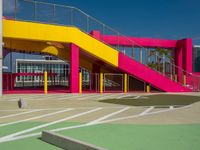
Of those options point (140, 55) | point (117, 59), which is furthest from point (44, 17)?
point (140, 55)

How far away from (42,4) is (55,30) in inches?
77.5

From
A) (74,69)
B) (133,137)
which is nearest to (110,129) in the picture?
(133,137)

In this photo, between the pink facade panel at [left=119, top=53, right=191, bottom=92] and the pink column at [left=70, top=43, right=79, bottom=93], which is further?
the pink facade panel at [left=119, top=53, right=191, bottom=92]

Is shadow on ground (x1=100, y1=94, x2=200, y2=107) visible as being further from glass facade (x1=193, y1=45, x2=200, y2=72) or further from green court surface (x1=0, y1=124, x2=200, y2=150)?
glass facade (x1=193, y1=45, x2=200, y2=72)

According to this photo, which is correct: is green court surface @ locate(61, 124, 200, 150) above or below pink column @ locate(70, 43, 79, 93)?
below

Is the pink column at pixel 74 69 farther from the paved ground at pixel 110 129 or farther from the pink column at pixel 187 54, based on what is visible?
the pink column at pixel 187 54

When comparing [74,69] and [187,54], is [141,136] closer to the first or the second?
[74,69]

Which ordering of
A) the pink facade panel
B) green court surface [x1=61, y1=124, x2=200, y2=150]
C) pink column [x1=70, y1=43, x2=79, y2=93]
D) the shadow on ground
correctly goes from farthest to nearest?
the pink facade panel < pink column [x1=70, y1=43, x2=79, y2=93] < the shadow on ground < green court surface [x1=61, y1=124, x2=200, y2=150]

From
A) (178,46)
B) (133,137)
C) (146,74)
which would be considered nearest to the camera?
(133,137)

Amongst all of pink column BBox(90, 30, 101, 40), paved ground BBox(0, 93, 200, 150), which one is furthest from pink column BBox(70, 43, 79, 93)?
paved ground BBox(0, 93, 200, 150)

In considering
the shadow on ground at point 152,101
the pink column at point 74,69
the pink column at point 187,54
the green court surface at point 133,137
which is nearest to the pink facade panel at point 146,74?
the pink column at point 74,69

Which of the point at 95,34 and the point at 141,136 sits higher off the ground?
the point at 95,34

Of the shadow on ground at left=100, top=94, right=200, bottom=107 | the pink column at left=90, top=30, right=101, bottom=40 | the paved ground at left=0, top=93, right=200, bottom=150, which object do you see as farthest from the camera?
the pink column at left=90, top=30, right=101, bottom=40

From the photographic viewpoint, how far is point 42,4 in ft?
71.4
